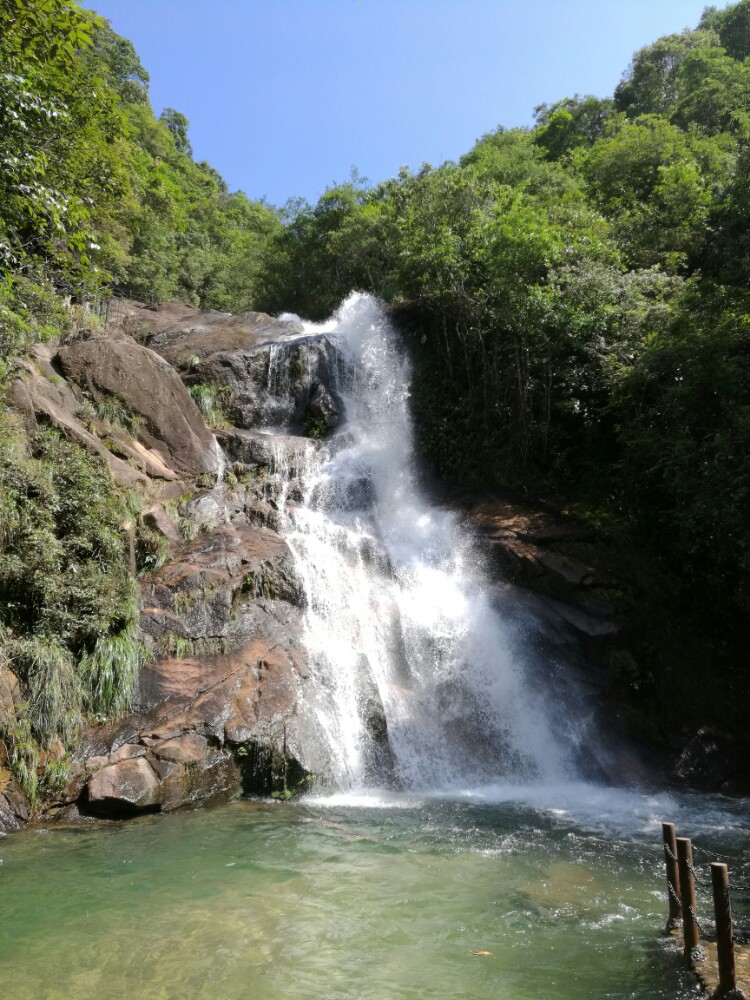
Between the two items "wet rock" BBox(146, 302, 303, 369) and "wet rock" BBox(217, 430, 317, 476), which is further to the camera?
"wet rock" BBox(146, 302, 303, 369)

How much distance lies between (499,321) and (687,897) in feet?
50.7

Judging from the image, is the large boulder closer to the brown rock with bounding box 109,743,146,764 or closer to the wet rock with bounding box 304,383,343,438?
the wet rock with bounding box 304,383,343,438

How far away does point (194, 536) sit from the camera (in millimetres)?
13953

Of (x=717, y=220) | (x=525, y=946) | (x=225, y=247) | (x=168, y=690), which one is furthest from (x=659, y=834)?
(x=225, y=247)

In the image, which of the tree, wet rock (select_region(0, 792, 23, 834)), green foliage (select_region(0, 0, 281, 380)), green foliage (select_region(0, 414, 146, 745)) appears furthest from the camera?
the tree

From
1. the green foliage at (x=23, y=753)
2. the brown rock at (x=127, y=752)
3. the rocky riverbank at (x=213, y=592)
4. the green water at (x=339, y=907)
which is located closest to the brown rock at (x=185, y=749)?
the rocky riverbank at (x=213, y=592)

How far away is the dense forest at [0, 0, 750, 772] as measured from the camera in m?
10.2

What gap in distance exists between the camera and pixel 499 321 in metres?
18.6

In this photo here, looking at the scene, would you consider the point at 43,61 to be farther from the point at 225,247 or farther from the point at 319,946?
the point at 225,247

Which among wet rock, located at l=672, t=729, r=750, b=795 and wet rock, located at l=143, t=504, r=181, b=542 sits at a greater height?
wet rock, located at l=143, t=504, r=181, b=542

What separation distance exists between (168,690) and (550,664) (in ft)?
24.2

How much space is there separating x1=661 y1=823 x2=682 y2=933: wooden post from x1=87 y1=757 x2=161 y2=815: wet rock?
6632 millimetres

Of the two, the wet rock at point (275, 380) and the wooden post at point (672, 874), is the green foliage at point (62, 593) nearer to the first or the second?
the wooden post at point (672, 874)

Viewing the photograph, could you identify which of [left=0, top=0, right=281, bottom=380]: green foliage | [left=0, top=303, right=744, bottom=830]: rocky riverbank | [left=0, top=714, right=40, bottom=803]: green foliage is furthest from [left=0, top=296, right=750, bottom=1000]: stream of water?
[left=0, top=0, right=281, bottom=380]: green foliage
